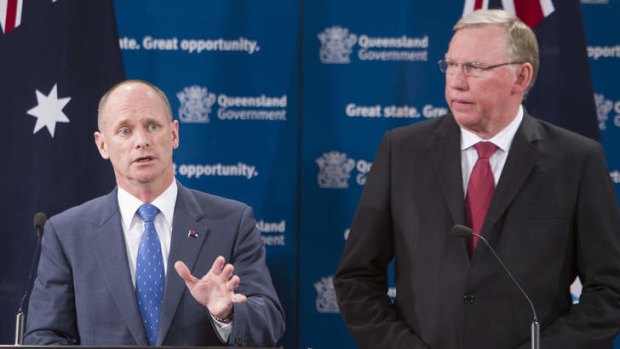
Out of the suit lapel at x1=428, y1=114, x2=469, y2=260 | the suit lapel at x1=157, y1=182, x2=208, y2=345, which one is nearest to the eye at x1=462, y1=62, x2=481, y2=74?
the suit lapel at x1=428, y1=114, x2=469, y2=260

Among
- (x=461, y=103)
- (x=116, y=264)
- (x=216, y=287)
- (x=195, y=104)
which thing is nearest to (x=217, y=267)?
(x=216, y=287)

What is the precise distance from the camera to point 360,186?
4.89 m

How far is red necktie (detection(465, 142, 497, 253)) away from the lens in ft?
12.5

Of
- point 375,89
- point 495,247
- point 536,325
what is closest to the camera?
point 536,325

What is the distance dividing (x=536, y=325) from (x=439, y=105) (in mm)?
1824

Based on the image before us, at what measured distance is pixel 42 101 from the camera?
4.86 m

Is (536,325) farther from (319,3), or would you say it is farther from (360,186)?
(319,3)

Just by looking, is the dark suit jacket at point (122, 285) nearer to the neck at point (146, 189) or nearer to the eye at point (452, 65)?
the neck at point (146, 189)

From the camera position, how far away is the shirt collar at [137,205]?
4.20m

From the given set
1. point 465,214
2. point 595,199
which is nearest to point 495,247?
point 465,214

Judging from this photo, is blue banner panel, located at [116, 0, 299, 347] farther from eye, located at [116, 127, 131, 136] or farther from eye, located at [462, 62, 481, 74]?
eye, located at [462, 62, 481, 74]

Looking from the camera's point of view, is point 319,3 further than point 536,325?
Yes

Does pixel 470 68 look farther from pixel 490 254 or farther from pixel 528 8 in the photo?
pixel 528 8

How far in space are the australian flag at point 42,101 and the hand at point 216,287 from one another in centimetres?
151
